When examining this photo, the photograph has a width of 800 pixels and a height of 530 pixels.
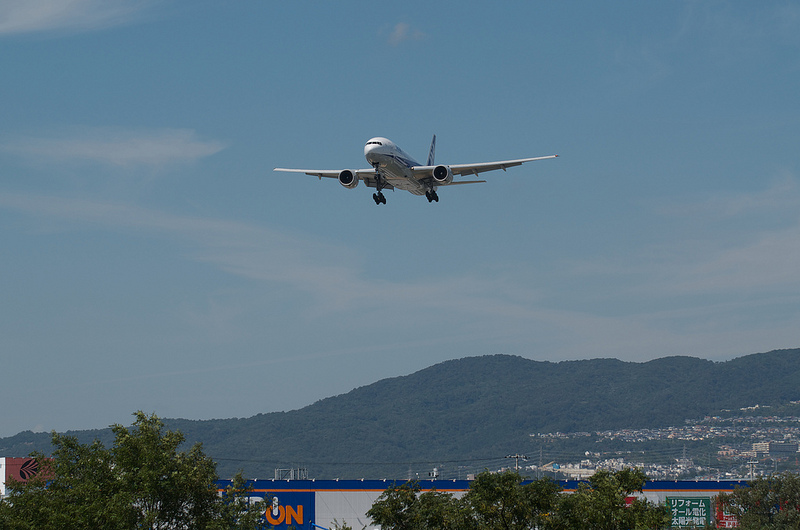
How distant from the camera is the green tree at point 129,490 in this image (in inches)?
1462

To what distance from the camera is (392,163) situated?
248ft

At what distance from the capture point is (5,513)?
129 feet

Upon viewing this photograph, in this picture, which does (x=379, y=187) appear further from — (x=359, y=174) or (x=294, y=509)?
(x=294, y=509)

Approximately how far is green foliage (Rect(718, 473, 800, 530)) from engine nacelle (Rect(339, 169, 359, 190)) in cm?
4064

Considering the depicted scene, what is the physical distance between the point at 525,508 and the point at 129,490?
16.4 metres

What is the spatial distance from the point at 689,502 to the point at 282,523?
38432mm

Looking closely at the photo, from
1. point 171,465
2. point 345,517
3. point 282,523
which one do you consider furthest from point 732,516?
point 171,465

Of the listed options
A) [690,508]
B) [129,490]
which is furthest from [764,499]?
[129,490]

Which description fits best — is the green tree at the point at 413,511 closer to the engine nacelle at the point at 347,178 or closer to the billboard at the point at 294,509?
the engine nacelle at the point at 347,178

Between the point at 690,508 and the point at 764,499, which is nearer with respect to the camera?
the point at 764,499

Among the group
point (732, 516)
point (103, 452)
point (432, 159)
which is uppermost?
point (432, 159)

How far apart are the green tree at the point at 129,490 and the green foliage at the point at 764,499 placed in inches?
1859

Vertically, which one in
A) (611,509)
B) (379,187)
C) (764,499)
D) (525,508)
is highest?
(379,187)

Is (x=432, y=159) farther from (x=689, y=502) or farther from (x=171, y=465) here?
(x=171, y=465)
